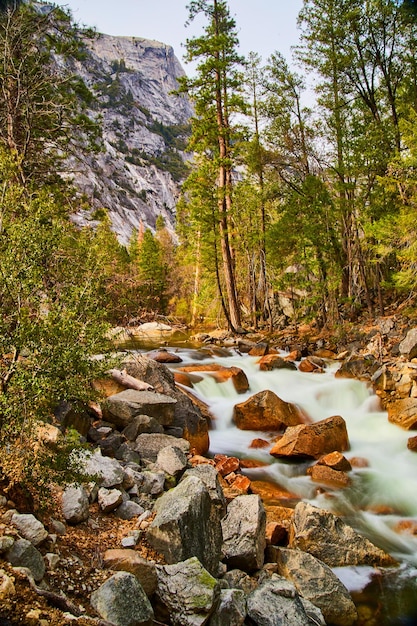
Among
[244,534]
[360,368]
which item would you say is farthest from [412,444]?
[244,534]

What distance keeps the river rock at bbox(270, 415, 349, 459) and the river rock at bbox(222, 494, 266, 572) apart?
3515 millimetres

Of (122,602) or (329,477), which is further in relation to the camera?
(329,477)

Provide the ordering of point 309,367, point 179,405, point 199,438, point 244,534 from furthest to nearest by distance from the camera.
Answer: point 309,367
point 179,405
point 199,438
point 244,534

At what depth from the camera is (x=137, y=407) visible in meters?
7.86

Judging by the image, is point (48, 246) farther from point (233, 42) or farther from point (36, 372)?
point (233, 42)

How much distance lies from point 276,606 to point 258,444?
566 centimetres

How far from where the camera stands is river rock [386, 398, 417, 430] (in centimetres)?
1005

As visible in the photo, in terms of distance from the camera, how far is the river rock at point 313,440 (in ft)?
28.7

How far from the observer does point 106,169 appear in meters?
119

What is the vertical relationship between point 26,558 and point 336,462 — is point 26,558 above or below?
above

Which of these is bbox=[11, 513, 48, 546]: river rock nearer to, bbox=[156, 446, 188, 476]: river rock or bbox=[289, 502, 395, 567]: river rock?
bbox=[156, 446, 188, 476]: river rock

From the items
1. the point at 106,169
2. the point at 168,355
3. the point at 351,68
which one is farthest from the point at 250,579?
the point at 106,169

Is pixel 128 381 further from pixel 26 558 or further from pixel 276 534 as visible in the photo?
pixel 26 558

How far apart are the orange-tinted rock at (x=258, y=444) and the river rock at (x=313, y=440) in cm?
43
